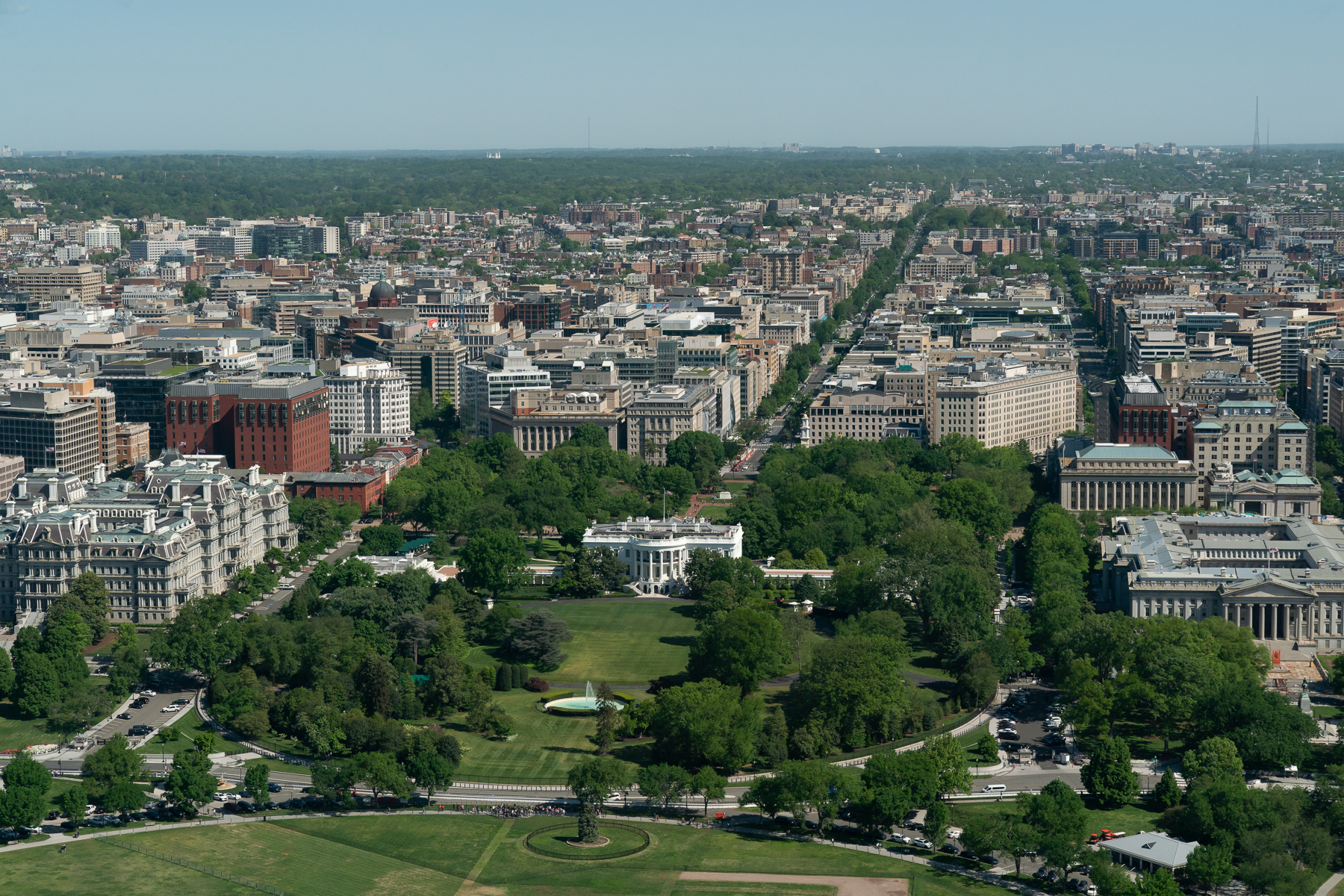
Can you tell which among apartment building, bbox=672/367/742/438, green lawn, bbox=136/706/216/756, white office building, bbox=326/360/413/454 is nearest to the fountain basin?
green lawn, bbox=136/706/216/756

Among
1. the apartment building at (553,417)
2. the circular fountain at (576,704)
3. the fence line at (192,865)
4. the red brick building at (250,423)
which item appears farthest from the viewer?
the apartment building at (553,417)

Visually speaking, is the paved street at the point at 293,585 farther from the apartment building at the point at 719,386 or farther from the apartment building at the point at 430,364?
the apartment building at the point at 430,364

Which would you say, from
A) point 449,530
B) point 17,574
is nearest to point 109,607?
point 17,574

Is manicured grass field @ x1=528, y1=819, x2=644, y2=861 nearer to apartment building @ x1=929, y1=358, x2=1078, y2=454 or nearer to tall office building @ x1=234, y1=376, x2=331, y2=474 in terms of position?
tall office building @ x1=234, y1=376, x2=331, y2=474

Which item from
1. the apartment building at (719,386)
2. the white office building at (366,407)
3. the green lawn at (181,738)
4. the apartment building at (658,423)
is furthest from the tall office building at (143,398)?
the green lawn at (181,738)

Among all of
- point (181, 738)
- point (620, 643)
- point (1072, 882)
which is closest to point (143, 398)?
point (620, 643)
